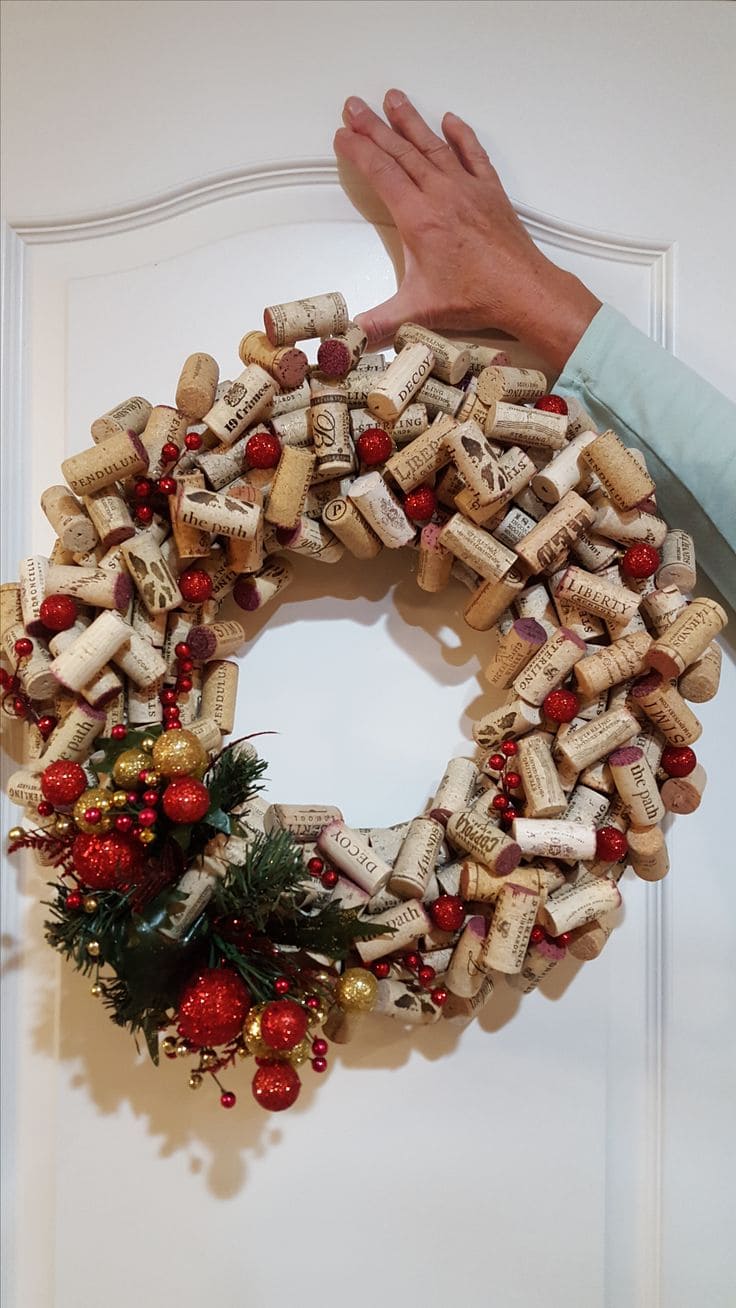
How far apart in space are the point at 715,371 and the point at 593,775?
1.94 ft

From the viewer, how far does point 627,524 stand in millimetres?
1043

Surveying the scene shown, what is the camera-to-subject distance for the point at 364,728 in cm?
116

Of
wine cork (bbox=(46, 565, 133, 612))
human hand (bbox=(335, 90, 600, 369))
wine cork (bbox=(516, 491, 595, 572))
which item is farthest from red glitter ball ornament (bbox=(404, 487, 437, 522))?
wine cork (bbox=(46, 565, 133, 612))

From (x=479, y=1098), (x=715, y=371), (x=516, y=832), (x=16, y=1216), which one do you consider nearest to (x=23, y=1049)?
(x=16, y=1216)

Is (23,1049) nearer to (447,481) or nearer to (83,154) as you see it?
(447,481)

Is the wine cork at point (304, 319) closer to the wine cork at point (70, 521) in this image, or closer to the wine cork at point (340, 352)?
the wine cork at point (340, 352)

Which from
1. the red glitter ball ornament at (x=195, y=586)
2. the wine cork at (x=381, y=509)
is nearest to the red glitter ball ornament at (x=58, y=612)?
the red glitter ball ornament at (x=195, y=586)

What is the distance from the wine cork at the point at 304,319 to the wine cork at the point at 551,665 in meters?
0.45

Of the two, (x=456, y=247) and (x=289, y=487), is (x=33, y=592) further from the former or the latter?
(x=456, y=247)

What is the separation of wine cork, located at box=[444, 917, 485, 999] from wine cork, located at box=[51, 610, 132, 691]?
0.51 meters

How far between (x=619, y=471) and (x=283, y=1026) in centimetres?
70

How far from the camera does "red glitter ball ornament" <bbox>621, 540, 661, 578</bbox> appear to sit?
40.8 inches

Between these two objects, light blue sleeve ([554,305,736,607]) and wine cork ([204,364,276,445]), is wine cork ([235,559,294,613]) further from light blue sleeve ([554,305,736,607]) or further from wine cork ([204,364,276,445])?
light blue sleeve ([554,305,736,607])

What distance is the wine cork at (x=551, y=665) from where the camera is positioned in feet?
3.34
